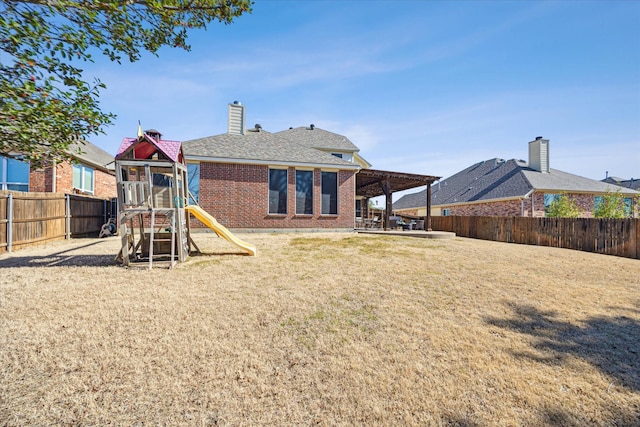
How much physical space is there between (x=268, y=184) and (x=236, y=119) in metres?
5.92

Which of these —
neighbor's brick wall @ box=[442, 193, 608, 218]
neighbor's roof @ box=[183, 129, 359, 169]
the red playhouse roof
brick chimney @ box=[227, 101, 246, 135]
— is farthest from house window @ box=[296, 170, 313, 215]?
neighbor's brick wall @ box=[442, 193, 608, 218]

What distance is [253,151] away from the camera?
1408 centimetres

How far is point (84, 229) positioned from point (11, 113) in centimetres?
1116

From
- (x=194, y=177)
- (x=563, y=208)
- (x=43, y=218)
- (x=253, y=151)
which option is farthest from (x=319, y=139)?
(x=563, y=208)

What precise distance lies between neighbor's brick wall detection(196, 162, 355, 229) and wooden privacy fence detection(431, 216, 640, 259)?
9960 millimetres

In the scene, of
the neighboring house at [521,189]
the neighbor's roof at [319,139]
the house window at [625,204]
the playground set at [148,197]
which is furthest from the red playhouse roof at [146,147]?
the house window at [625,204]

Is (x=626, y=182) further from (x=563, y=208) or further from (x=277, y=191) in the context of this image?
(x=277, y=191)

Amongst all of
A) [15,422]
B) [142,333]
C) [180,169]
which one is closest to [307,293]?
[142,333]

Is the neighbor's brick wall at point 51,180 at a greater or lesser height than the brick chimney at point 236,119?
lesser

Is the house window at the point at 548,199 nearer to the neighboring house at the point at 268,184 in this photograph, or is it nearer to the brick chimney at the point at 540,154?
the brick chimney at the point at 540,154

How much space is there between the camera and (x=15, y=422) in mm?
2150

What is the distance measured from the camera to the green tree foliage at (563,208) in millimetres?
18812

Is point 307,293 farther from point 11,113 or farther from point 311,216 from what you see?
point 311,216

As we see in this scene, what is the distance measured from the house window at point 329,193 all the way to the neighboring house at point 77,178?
29.6 feet
